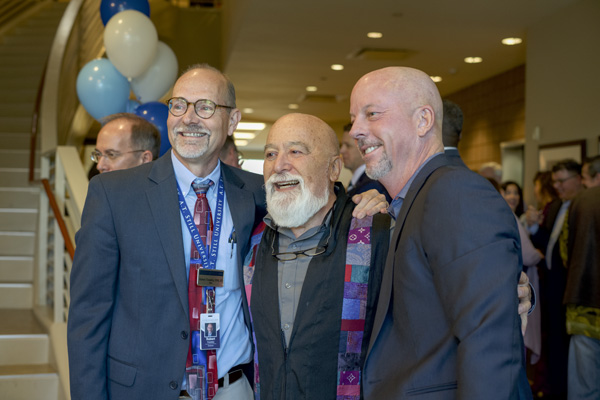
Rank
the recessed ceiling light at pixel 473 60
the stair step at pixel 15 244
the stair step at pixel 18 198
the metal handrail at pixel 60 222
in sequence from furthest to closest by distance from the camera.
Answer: the recessed ceiling light at pixel 473 60 < the stair step at pixel 18 198 < the stair step at pixel 15 244 < the metal handrail at pixel 60 222

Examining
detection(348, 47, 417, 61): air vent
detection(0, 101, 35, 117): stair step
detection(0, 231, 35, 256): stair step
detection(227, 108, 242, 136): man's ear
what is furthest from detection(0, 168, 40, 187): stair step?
detection(227, 108, 242, 136): man's ear

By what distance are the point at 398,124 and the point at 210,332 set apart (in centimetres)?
89

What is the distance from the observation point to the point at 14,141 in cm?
701

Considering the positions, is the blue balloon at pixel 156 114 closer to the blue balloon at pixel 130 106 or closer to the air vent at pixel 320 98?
the blue balloon at pixel 130 106

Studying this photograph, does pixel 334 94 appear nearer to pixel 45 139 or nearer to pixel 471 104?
pixel 471 104

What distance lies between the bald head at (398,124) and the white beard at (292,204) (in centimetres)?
43

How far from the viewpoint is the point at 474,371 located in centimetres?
125

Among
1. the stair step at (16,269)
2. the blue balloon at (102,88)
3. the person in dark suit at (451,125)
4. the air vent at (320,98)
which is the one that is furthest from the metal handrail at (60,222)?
the air vent at (320,98)

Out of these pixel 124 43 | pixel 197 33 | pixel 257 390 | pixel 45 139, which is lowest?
pixel 257 390

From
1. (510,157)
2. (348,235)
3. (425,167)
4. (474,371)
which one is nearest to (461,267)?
(474,371)

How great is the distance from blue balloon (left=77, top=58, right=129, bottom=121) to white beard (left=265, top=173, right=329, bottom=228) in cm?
288

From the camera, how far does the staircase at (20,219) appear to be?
3.92m

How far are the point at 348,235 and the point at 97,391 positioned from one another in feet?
3.03

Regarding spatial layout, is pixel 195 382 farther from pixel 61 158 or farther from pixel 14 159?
pixel 14 159
